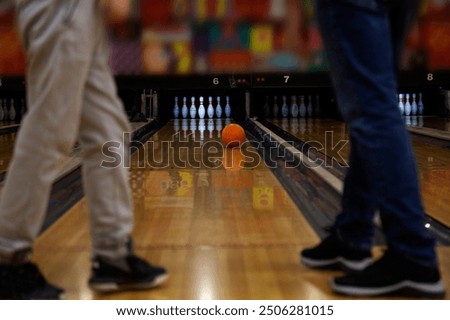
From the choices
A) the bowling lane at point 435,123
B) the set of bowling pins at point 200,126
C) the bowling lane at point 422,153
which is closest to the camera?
the bowling lane at point 422,153

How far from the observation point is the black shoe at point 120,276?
1.28m

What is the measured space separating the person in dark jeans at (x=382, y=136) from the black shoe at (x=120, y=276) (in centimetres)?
35

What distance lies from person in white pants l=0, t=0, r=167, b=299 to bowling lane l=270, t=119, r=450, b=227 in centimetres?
106

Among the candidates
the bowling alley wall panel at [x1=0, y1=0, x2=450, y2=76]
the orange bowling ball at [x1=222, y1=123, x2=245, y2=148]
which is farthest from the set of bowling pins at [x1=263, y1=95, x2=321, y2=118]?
the bowling alley wall panel at [x1=0, y1=0, x2=450, y2=76]

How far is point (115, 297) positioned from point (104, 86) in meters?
0.39

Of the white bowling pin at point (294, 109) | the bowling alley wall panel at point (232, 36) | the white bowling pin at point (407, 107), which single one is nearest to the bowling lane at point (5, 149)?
the bowling alley wall panel at point (232, 36)

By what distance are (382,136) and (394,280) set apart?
262mm

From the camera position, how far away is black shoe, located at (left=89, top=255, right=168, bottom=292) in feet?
4.20

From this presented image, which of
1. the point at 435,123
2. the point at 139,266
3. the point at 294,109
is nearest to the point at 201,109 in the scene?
the point at 294,109

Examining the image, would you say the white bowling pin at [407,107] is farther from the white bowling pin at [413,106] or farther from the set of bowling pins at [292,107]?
the set of bowling pins at [292,107]

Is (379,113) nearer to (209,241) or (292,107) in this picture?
(209,241)

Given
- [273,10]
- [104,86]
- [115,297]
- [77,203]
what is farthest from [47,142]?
[273,10]

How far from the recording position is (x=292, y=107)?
22.9 feet
